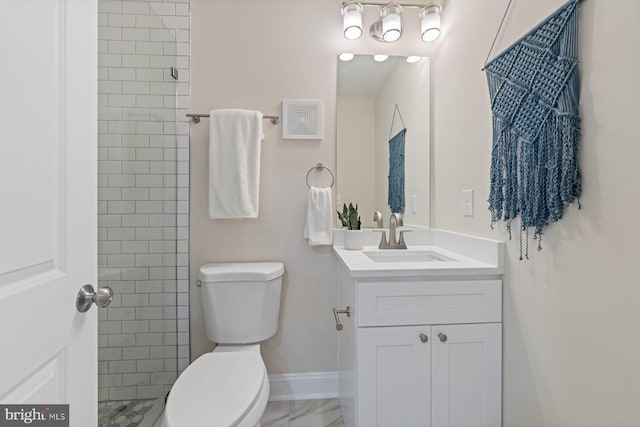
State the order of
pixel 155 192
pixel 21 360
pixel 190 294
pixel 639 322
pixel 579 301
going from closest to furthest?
pixel 21 360 < pixel 639 322 < pixel 579 301 < pixel 155 192 < pixel 190 294

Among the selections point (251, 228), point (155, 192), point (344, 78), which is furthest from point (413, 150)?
point (155, 192)

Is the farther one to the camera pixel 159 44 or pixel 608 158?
pixel 159 44

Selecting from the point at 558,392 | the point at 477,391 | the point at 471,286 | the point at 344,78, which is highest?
the point at 344,78

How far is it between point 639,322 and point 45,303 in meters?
1.25

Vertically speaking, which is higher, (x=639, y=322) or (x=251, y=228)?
(x=251, y=228)

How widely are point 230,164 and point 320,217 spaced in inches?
21.3

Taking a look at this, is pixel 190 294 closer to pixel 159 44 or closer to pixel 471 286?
pixel 159 44

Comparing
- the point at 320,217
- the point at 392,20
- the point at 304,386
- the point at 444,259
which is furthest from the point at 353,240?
the point at 392,20

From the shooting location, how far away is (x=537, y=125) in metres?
0.95

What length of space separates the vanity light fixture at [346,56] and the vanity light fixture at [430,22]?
396 millimetres

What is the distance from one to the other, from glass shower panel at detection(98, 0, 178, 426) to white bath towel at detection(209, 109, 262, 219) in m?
0.23

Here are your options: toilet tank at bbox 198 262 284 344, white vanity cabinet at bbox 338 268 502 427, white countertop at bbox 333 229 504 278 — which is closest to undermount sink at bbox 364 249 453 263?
white countertop at bbox 333 229 504 278

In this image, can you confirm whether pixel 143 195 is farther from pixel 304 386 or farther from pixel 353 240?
pixel 304 386

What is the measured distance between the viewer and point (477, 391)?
3.89 ft
